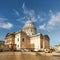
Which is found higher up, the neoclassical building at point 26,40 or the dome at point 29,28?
the dome at point 29,28

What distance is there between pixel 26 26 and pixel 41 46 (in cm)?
2040

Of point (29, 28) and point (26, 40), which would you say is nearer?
point (26, 40)

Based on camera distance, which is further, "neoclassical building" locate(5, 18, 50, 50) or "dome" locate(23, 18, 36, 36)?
"dome" locate(23, 18, 36, 36)

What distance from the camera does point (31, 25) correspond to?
293 feet

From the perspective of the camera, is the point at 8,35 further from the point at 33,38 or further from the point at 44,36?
the point at 44,36

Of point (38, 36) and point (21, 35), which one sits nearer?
point (21, 35)

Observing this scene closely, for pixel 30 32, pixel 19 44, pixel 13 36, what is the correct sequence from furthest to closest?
pixel 30 32 < pixel 13 36 < pixel 19 44

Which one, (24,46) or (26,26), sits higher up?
(26,26)

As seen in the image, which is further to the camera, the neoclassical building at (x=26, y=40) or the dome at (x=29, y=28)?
the dome at (x=29, y=28)

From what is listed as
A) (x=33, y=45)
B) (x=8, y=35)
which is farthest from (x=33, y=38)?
(x=8, y=35)

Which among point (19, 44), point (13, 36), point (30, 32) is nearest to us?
point (19, 44)

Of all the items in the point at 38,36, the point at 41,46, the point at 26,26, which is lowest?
the point at 41,46

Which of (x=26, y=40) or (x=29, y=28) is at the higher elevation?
(x=29, y=28)

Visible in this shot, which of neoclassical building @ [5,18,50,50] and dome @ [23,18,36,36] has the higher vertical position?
dome @ [23,18,36,36]
